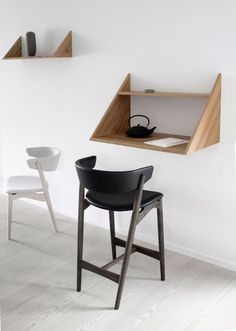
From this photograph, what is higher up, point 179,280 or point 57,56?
point 57,56

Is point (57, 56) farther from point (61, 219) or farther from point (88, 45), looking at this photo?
point (61, 219)

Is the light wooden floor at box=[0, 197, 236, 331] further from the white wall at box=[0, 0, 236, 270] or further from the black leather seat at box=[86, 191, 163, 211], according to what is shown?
the black leather seat at box=[86, 191, 163, 211]

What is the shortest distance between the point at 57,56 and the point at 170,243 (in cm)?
172

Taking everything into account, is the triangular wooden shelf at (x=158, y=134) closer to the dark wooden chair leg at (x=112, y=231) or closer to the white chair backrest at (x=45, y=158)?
the dark wooden chair leg at (x=112, y=231)

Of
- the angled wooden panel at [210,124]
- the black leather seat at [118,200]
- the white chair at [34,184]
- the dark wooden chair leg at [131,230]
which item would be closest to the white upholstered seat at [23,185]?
the white chair at [34,184]

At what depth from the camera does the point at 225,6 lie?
245cm

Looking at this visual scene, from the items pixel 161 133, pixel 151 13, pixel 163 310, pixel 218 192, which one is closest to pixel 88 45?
pixel 151 13

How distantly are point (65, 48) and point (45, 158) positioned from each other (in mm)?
905

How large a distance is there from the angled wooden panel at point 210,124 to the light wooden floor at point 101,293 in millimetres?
892

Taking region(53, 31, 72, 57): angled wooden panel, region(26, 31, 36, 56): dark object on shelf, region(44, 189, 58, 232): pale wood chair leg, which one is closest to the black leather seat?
region(44, 189, 58, 232): pale wood chair leg

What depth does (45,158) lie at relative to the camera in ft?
10.7

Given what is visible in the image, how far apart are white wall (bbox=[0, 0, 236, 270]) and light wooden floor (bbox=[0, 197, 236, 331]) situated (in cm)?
31

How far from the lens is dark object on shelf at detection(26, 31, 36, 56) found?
3439mm

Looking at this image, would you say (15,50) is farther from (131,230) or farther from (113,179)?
(131,230)
